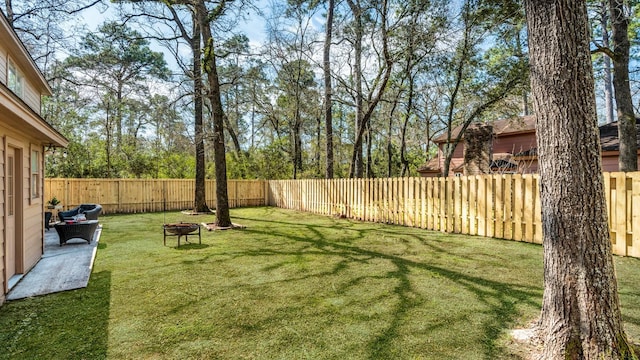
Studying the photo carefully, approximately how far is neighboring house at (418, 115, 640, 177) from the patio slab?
28.1ft

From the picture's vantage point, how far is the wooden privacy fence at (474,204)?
4.93 m

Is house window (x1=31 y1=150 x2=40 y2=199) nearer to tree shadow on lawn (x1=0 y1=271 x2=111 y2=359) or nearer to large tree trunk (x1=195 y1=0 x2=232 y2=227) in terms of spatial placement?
tree shadow on lawn (x1=0 y1=271 x2=111 y2=359)

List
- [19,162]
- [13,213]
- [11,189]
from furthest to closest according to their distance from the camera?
[19,162] → [11,189] → [13,213]

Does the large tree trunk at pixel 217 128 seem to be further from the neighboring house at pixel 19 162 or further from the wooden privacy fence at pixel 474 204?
the wooden privacy fence at pixel 474 204

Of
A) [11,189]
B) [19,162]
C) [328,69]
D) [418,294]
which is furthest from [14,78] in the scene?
[328,69]

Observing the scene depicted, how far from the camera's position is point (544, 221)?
2.31m

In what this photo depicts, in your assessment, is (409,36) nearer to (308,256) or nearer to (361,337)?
(308,256)

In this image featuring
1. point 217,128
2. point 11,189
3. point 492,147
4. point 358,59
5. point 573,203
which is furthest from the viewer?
point 358,59

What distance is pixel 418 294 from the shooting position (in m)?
3.51

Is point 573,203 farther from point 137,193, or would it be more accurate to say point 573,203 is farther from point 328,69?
point 137,193

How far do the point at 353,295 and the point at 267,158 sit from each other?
15.3m

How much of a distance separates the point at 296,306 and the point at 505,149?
1756cm

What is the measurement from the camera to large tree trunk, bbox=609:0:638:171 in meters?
7.42

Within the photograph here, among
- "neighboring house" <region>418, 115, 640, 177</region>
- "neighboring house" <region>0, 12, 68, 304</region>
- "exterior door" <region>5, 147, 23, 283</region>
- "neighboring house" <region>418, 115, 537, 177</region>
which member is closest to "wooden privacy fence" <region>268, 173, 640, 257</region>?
"neighboring house" <region>418, 115, 640, 177</region>
